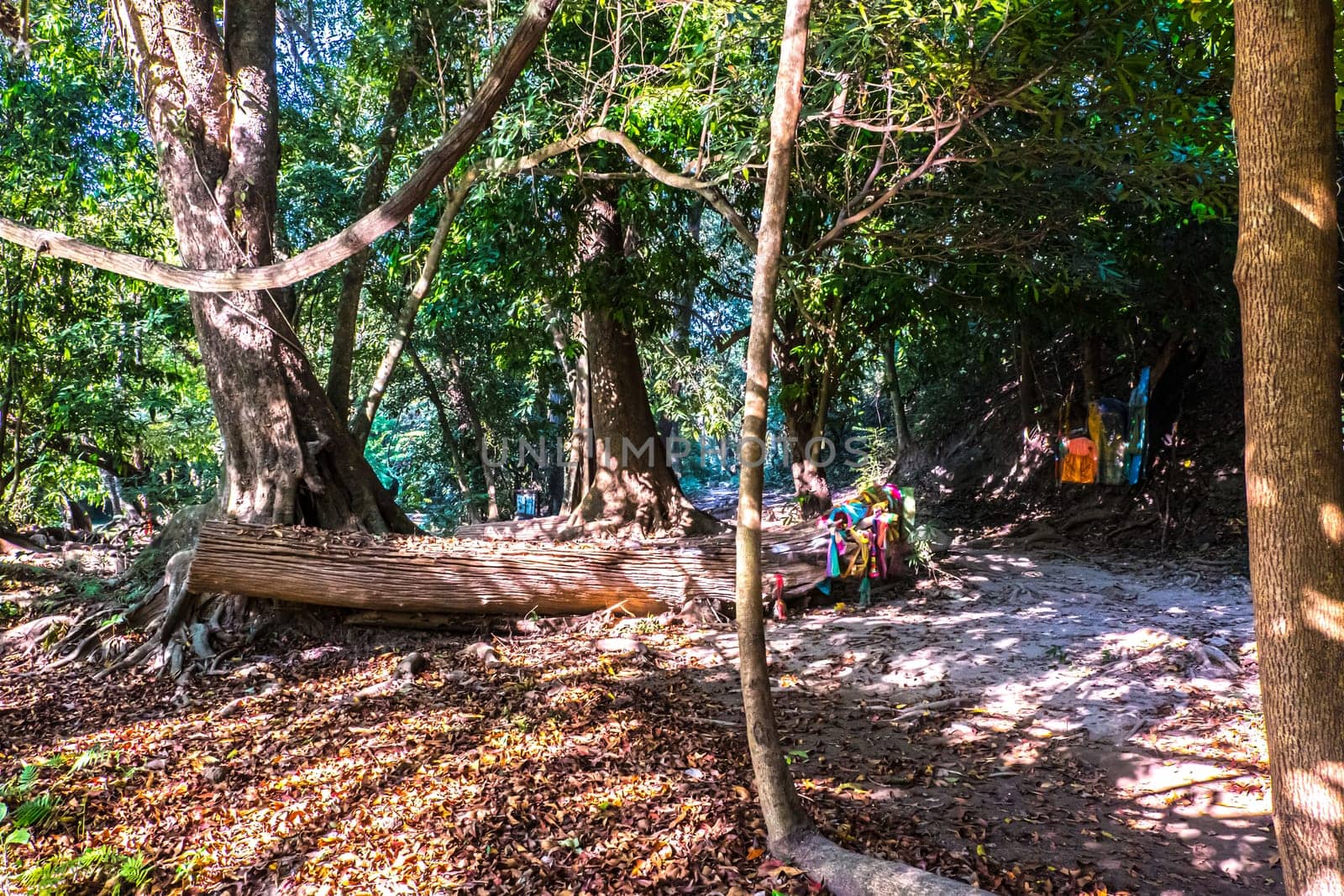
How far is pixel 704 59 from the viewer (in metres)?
5.43

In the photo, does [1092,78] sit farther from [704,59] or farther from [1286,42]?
[1286,42]

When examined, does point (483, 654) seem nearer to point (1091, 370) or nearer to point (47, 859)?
point (47, 859)

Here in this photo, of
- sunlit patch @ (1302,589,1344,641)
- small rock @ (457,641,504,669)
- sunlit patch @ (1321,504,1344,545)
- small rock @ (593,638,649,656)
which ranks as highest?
sunlit patch @ (1321,504,1344,545)

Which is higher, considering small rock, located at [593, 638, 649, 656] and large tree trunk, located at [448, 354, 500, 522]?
large tree trunk, located at [448, 354, 500, 522]

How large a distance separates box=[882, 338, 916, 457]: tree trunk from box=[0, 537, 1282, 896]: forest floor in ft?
26.0

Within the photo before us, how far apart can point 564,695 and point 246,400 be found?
3.67 metres

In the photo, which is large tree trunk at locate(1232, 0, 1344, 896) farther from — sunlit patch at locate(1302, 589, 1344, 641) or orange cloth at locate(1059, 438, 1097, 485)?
orange cloth at locate(1059, 438, 1097, 485)

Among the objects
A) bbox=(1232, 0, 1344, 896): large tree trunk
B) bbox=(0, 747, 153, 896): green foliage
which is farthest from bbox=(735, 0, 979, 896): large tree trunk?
bbox=(0, 747, 153, 896): green foliage

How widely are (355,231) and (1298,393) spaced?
14.4 ft

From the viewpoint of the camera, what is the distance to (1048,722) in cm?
478

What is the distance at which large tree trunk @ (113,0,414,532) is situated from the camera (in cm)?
618

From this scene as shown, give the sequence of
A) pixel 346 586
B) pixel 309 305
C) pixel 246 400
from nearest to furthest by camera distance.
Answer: pixel 346 586, pixel 246 400, pixel 309 305

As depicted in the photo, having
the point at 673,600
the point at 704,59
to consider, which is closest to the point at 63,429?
the point at 673,600

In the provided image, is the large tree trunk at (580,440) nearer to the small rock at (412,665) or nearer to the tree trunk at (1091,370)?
the small rock at (412,665)
